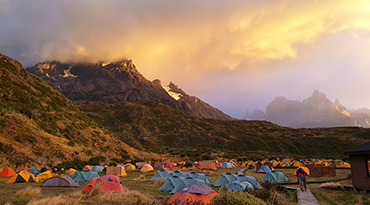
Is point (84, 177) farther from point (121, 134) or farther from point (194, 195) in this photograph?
point (121, 134)

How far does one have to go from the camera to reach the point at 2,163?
27859 mm

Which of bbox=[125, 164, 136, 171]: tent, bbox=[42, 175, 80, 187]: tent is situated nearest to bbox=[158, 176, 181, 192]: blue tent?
bbox=[42, 175, 80, 187]: tent

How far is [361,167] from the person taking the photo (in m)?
17.9

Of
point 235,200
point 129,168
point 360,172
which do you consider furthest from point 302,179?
point 129,168

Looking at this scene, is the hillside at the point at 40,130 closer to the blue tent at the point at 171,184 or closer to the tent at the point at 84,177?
the tent at the point at 84,177

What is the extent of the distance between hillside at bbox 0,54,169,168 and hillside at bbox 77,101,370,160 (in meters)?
24.4

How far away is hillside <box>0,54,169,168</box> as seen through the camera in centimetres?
3152

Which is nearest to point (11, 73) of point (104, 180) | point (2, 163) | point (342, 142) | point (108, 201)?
point (2, 163)

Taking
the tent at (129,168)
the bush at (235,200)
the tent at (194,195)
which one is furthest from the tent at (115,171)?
the bush at (235,200)

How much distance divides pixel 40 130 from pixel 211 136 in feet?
217

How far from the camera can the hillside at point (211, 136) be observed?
75938 mm

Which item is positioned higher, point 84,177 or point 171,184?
point 171,184

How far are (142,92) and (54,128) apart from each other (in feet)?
523

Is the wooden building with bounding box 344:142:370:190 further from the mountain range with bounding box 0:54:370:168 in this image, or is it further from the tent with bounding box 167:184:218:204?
the mountain range with bounding box 0:54:370:168
